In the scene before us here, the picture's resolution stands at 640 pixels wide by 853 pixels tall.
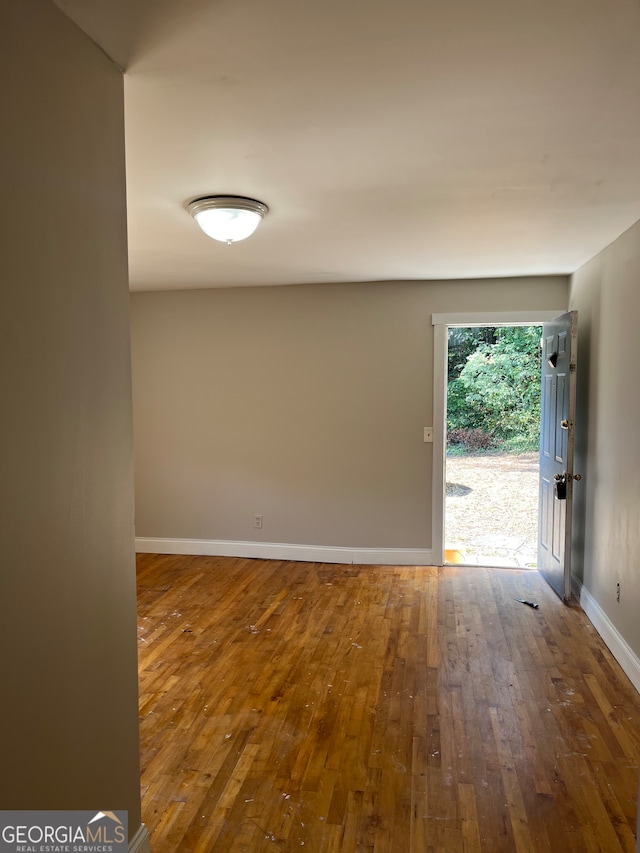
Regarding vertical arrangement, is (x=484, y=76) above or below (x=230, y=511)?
above

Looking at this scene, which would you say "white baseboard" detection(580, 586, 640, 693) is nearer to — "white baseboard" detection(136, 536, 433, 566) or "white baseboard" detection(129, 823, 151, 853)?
"white baseboard" detection(136, 536, 433, 566)

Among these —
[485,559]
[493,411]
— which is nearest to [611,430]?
[485,559]

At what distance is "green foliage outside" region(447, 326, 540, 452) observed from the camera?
9.19 meters

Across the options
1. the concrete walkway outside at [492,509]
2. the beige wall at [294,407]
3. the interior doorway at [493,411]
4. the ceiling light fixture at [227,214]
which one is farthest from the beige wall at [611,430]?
the interior doorway at [493,411]

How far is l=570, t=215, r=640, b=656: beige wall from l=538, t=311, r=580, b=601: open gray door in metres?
0.13

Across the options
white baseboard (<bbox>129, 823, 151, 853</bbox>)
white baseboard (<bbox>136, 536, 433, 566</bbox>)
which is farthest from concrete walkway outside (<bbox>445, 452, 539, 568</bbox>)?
white baseboard (<bbox>129, 823, 151, 853</bbox>)

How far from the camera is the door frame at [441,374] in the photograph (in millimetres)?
4723

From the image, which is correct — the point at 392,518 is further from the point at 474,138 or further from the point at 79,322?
the point at 79,322

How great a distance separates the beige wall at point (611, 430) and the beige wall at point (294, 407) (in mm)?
874

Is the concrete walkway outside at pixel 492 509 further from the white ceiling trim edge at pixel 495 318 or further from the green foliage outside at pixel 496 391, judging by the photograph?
the white ceiling trim edge at pixel 495 318

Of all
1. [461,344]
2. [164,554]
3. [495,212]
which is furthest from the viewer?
[461,344]

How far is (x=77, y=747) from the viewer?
5.00 feet

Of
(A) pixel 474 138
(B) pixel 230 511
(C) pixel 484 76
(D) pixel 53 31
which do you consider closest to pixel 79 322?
(D) pixel 53 31

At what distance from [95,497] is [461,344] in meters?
8.50
